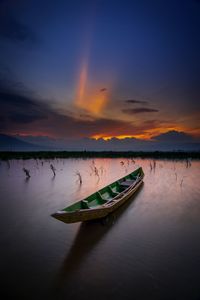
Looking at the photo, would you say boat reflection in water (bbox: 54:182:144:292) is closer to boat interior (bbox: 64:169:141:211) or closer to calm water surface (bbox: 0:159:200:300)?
calm water surface (bbox: 0:159:200:300)

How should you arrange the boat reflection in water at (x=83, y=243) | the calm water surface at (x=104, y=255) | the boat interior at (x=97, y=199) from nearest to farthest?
the calm water surface at (x=104, y=255) < the boat reflection in water at (x=83, y=243) < the boat interior at (x=97, y=199)

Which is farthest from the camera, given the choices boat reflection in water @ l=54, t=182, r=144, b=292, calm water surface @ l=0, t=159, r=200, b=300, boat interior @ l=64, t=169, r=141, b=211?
boat interior @ l=64, t=169, r=141, b=211

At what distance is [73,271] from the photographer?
15.3ft

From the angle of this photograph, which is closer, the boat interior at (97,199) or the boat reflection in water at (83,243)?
the boat reflection in water at (83,243)

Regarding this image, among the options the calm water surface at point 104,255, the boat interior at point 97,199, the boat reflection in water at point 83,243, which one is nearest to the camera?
the calm water surface at point 104,255

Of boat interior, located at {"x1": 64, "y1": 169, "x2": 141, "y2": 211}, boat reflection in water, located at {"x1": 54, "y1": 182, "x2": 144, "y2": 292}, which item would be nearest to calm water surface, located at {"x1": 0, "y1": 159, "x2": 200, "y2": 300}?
boat reflection in water, located at {"x1": 54, "y1": 182, "x2": 144, "y2": 292}

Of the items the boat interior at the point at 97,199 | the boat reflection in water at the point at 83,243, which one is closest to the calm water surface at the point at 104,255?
the boat reflection in water at the point at 83,243

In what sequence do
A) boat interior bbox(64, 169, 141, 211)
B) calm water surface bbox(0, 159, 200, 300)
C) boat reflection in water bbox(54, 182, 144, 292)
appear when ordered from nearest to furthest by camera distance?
calm water surface bbox(0, 159, 200, 300)
boat reflection in water bbox(54, 182, 144, 292)
boat interior bbox(64, 169, 141, 211)

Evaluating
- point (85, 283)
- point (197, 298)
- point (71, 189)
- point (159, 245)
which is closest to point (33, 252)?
point (85, 283)

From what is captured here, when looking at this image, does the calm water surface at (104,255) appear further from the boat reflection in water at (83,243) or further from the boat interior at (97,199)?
the boat interior at (97,199)

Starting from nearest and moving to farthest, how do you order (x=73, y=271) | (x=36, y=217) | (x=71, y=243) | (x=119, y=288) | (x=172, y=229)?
(x=119, y=288) → (x=73, y=271) → (x=71, y=243) → (x=172, y=229) → (x=36, y=217)

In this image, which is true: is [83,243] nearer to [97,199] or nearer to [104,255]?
[104,255]

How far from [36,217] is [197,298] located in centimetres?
672

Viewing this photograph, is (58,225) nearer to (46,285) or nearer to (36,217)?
(36,217)
